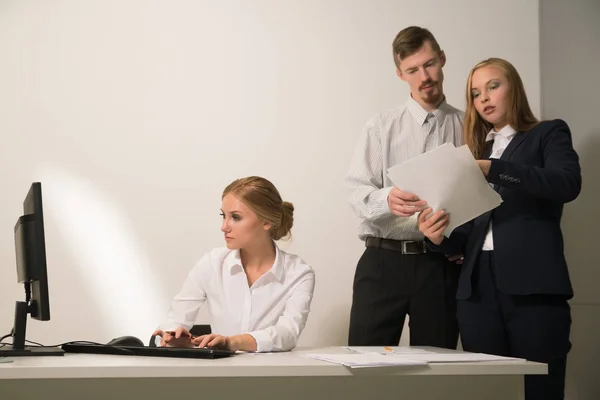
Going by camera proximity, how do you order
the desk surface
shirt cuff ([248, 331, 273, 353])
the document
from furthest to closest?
1. shirt cuff ([248, 331, 273, 353])
2. the document
3. the desk surface

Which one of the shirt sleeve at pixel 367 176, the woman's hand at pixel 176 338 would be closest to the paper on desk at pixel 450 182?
the shirt sleeve at pixel 367 176

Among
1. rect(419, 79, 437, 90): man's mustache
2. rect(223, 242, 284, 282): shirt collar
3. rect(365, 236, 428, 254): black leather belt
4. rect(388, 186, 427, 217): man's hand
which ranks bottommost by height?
rect(223, 242, 284, 282): shirt collar

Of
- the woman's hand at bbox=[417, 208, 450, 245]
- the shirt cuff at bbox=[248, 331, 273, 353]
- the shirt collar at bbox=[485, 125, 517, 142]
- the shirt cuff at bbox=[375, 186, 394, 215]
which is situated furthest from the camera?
the shirt cuff at bbox=[375, 186, 394, 215]

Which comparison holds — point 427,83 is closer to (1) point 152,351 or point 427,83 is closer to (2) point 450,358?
(2) point 450,358

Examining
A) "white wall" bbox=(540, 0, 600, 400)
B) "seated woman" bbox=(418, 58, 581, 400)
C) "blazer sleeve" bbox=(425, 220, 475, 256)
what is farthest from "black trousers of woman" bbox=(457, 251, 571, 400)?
"white wall" bbox=(540, 0, 600, 400)

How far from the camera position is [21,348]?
6.51 feet

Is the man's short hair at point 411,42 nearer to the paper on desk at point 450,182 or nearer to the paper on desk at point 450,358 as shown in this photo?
the paper on desk at point 450,182

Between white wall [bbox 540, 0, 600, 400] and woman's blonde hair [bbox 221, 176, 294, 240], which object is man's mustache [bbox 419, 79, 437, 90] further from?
white wall [bbox 540, 0, 600, 400]

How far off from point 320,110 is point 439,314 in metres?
1.35

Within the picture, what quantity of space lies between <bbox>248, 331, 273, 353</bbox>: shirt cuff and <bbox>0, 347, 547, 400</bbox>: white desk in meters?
0.27

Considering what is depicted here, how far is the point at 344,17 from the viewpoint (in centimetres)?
372

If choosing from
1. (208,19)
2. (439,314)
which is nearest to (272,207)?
(439,314)

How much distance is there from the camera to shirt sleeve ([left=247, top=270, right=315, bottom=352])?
2.15 m

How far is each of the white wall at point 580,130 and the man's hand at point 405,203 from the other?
1.46 metres
